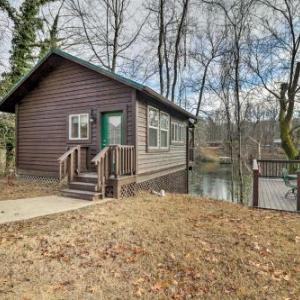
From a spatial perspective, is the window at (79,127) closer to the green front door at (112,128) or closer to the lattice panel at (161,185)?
the green front door at (112,128)

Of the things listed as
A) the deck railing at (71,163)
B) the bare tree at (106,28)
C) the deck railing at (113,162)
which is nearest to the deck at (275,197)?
the deck railing at (113,162)

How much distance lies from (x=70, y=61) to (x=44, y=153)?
3.80 metres

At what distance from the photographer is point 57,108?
33.8 feet

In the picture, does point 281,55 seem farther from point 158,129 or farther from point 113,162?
point 113,162

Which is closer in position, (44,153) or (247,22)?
(44,153)

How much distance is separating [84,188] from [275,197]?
253 inches

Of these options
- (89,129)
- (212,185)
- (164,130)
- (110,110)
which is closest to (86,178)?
A: (89,129)

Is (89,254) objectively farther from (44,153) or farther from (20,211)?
(44,153)

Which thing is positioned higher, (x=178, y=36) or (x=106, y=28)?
(x=106, y=28)

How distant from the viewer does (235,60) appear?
52.4 feet

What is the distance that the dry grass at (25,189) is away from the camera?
26.1ft

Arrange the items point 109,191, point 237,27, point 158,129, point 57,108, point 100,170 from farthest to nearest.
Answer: point 237,27 < point 158,129 < point 57,108 < point 109,191 < point 100,170

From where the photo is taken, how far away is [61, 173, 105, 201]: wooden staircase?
24.2 ft

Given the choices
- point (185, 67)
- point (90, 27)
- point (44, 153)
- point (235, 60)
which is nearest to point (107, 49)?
point (90, 27)
